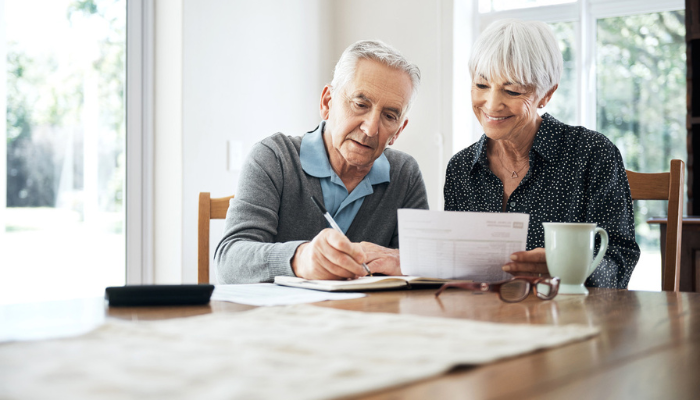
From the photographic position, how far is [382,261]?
1.24m

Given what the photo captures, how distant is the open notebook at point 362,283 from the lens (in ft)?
3.29

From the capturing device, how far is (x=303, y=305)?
31.0 inches

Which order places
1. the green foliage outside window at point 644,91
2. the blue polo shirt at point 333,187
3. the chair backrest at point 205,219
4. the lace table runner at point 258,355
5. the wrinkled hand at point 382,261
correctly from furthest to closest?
the green foliage outside window at point 644,91 → the chair backrest at point 205,219 → the blue polo shirt at point 333,187 → the wrinkled hand at point 382,261 → the lace table runner at point 258,355

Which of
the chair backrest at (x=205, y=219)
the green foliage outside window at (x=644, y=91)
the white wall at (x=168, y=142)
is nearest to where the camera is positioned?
the chair backrest at (x=205, y=219)

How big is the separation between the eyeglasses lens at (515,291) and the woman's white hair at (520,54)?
1.96 feet

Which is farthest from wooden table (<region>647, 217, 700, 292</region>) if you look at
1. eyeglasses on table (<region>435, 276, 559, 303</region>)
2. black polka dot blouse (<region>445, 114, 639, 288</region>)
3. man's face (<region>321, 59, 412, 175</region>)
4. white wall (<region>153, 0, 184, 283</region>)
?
white wall (<region>153, 0, 184, 283</region>)

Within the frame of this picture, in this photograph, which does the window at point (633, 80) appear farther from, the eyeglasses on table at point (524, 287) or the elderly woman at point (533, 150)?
the eyeglasses on table at point (524, 287)

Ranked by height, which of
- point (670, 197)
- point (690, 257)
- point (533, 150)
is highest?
point (533, 150)

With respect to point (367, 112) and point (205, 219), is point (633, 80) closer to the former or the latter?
point (367, 112)

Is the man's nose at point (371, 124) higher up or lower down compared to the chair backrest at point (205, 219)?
higher up

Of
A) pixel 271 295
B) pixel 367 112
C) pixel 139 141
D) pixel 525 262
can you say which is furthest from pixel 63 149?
pixel 525 262

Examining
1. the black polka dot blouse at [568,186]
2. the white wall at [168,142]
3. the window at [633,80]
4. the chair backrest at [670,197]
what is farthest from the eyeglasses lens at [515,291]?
the window at [633,80]

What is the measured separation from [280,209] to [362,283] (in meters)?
0.52

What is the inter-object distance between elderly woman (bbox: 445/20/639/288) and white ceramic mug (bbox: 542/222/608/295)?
1.35 ft
